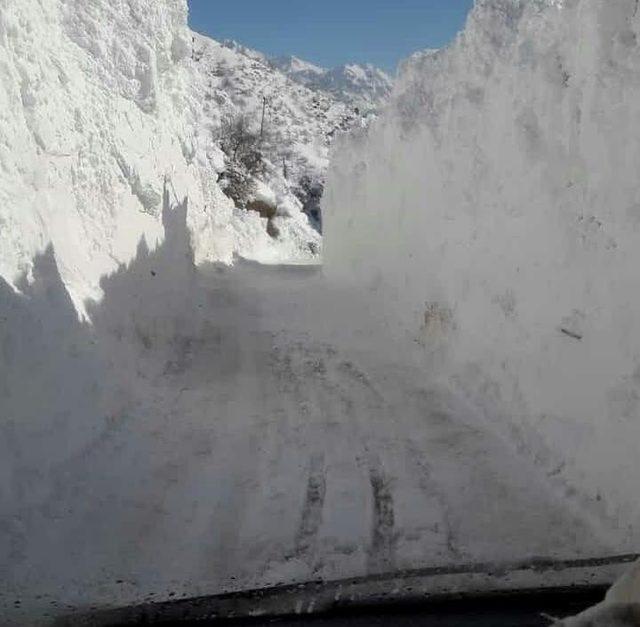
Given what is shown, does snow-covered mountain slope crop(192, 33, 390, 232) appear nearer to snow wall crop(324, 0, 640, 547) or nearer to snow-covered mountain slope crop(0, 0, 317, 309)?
snow-covered mountain slope crop(0, 0, 317, 309)

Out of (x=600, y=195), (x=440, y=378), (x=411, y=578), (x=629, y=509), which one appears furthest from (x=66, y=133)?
(x=629, y=509)

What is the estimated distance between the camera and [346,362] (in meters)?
10.5

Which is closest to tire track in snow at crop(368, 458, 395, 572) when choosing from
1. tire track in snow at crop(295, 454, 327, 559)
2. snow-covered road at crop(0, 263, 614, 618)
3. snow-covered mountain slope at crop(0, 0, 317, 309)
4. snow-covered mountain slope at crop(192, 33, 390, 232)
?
snow-covered road at crop(0, 263, 614, 618)

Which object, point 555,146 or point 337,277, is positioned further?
point 337,277

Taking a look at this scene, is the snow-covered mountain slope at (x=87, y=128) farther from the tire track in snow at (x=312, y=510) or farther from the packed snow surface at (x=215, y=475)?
the tire track in snow at (x=312, y=510)

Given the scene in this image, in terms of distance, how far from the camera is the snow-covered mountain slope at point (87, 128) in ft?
23.1

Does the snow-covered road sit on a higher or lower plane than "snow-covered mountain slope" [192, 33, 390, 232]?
lower

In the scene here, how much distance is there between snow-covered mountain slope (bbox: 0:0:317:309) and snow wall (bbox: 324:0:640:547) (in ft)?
15.1

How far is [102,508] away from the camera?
5.55 meters

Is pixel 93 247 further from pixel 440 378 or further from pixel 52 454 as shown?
pixel 440 378

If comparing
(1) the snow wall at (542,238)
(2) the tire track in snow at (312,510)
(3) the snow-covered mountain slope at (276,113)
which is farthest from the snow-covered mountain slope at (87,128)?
(3) the snow-covered mountain slope at (276,113)

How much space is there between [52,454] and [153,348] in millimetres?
4523

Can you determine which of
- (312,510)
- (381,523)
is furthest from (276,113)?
(381,523)

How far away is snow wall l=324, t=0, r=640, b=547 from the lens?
18.0 feet
